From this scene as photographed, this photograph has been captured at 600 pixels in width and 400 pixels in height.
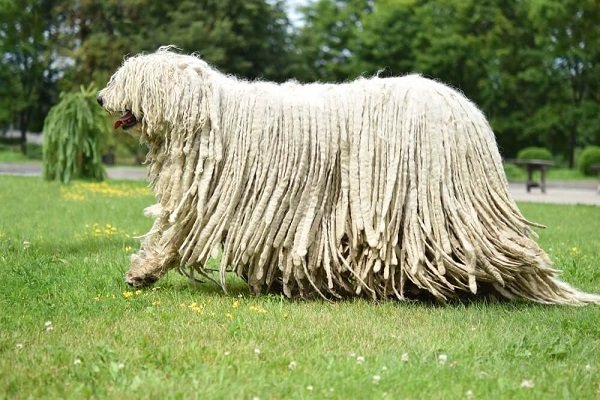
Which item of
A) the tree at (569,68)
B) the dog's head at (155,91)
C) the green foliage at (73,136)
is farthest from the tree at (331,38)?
the dog's head at (155,91)

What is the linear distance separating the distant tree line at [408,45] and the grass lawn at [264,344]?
29297 mm

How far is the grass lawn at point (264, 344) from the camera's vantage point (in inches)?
155

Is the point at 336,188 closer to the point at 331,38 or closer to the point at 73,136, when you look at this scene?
the point at 73,136

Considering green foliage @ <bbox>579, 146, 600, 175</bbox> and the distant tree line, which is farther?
the distant tree line

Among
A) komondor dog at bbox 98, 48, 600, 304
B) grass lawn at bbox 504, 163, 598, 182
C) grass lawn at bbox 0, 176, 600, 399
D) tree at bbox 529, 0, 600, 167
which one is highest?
tree at bbox 529, 0, 600, 167

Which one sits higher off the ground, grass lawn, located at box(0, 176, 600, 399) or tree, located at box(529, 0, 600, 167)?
tree, located at box(529, 0, 600, 167)

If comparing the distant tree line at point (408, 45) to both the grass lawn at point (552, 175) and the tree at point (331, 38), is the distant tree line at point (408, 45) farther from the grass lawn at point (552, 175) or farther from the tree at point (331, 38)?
the grass lawn at point (552, 175)

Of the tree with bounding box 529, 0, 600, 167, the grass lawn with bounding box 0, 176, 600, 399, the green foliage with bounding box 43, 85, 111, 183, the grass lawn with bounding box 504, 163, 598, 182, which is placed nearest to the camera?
the grass lawn with bounding box 0, 176, 600, 399

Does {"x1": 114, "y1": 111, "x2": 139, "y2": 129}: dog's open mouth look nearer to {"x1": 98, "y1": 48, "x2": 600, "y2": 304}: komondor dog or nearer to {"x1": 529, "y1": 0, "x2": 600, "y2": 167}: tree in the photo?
{"x1": 98, "y1": 48, "x2": 600, "y2": 304}: komondor dog

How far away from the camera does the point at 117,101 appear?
6.22m

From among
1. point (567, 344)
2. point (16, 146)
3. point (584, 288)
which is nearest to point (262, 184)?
point (567, 344)

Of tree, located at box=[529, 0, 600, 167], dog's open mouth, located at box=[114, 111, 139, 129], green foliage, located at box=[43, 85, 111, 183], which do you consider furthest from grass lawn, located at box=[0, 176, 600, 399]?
tree, located at box=[529, 0, 600, 167]

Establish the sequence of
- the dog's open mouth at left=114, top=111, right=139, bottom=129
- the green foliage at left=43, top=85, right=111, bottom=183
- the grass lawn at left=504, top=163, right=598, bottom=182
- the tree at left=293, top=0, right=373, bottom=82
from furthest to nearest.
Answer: the tree at left=293, top=0, right=373, bottom=82, the grass lawn at left=504, top=163, right=598, bottom=182, the green foliage at left=43, top=85, right=111, bottom=183, the dog's open mouth at left=114, top=111, right=139, bottom=129

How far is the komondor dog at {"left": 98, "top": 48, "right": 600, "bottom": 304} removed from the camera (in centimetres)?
581
